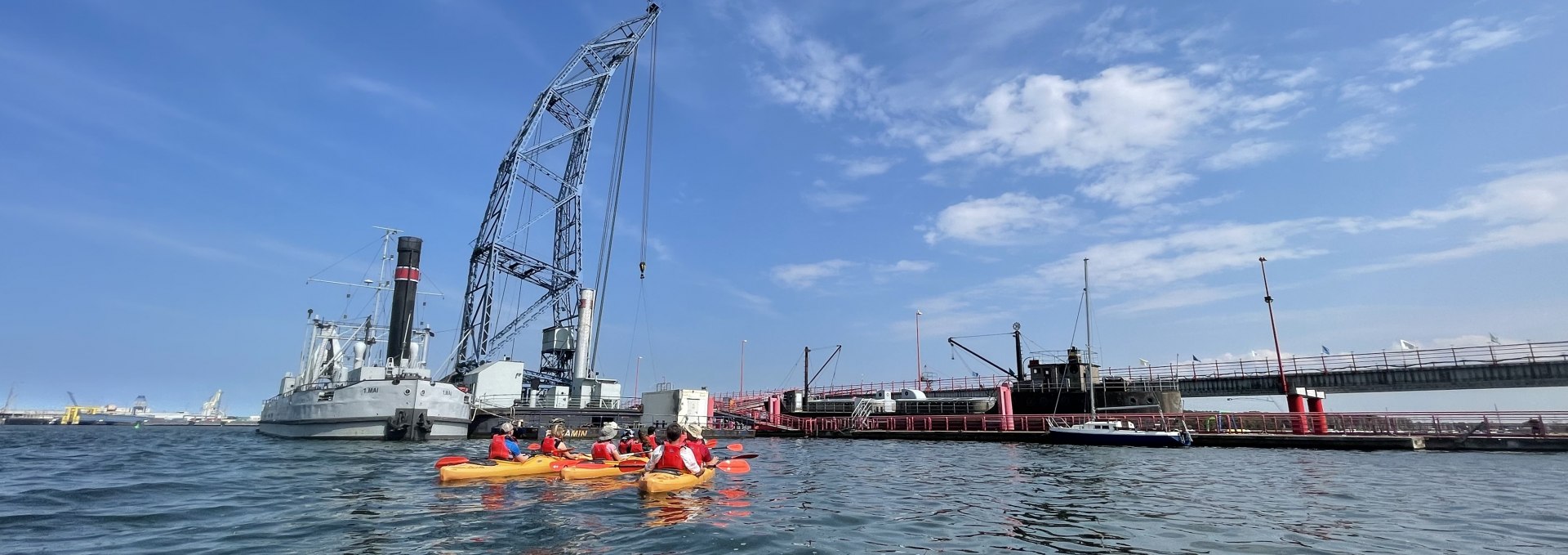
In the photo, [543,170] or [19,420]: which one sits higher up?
[543,170]

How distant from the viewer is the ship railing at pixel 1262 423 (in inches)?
1308

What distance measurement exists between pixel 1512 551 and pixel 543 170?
221ft

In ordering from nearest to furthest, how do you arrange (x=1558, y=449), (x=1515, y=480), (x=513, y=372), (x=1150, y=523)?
(x=1150, y=523)
(x=1515, y=480)
(x=1558, y=449)
(x=513, y=372)

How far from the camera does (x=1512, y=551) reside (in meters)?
10.0

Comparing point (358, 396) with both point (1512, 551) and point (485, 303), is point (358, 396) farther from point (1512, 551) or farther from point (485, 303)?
point (1512, 551)

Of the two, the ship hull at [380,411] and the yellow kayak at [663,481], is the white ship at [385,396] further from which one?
the yellow kayak at [663,481]

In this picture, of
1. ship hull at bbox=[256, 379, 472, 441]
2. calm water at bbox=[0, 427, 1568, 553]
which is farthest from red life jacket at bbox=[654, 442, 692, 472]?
ship hull at bbox=[256, 379, 472, 441]

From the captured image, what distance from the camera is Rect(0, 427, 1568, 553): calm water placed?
10.4 metres

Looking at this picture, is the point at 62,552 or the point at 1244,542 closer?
the point at 62,552

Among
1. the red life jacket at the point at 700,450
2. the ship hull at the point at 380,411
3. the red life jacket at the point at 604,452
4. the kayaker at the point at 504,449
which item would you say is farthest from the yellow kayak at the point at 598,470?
the ship hull at the point at 380,411

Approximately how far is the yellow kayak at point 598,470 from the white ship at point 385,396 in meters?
26.1

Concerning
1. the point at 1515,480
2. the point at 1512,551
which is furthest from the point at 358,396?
the point at 1515,480

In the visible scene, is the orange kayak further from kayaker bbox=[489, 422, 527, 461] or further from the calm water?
the calm water

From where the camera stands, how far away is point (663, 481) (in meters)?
15.0
